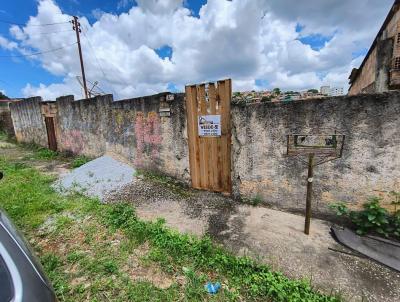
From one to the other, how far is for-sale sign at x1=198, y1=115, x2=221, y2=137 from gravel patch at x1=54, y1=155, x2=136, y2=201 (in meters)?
2.34

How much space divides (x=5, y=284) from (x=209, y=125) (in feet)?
12.0

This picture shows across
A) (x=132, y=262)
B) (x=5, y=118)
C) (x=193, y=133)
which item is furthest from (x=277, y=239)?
(x=5, y=118)

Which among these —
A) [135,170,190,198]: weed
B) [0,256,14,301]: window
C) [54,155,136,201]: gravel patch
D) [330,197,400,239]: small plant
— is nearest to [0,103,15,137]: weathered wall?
[54,155,136,201]: gravel patch

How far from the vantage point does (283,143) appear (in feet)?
11.6

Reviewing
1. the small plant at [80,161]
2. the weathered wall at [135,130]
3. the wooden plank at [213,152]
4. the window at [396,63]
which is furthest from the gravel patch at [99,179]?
the window at [396,63]

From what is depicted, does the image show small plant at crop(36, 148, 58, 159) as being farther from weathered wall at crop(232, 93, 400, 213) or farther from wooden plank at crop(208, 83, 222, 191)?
weathered wall at crop(232, 93, 400, 213)

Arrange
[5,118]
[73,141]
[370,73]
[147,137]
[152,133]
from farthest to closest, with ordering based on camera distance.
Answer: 1. [5,118]
2. [370,73]
3. [73,141]
4. [147,137]
5. [152,133]

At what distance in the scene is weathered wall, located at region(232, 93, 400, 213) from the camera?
2.83 meters

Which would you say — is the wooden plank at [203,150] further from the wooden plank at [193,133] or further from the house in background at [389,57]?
the house in background at [389,57]

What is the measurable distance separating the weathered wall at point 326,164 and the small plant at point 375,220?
15 cm

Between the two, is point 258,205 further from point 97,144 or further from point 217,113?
point 97,144

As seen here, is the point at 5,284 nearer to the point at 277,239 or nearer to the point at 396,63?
the point at 277,239

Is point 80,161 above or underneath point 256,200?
above

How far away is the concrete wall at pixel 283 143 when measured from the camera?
286cm
